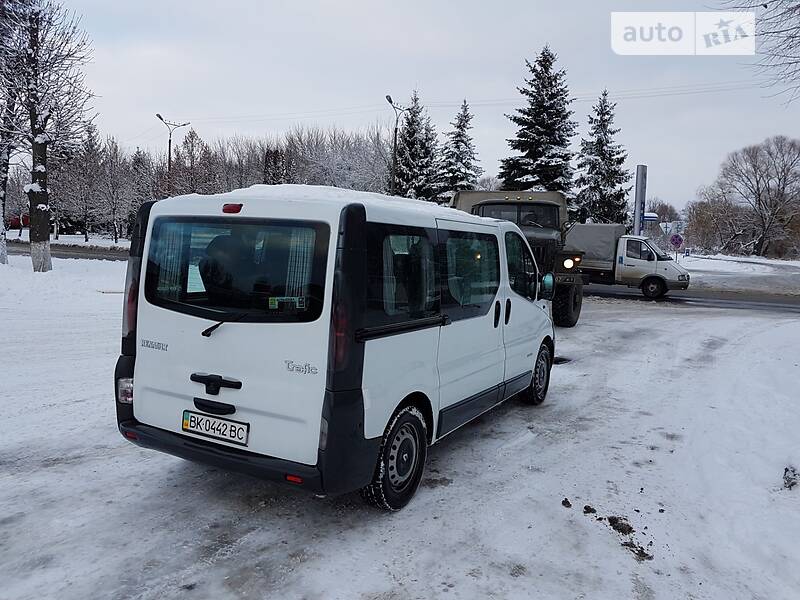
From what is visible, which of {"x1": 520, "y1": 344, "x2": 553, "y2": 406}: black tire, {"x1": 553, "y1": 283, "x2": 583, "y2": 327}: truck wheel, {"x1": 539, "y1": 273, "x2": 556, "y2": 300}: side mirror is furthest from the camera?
{"x1": 553, "y1": 283, "x2": 583, "y2": 327}: truck wheel

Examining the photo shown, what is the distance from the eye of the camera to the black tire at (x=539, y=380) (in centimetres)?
654

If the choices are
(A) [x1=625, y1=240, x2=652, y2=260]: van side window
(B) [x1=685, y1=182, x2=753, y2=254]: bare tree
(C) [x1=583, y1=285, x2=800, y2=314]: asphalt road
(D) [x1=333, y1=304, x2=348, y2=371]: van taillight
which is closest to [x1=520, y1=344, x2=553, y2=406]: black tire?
(D) [x1=333, y1=304, x2=348, y2=371]: van taillight

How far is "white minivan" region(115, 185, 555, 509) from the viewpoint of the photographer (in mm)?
3320

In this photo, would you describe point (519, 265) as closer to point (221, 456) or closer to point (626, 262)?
point (221, 456)

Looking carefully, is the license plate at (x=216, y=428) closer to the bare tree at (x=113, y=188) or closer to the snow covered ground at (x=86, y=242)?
the snow covered ground at (x=86, y=242)

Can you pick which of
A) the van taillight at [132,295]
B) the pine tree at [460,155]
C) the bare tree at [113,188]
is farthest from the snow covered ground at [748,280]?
the bare tree at [113,188]

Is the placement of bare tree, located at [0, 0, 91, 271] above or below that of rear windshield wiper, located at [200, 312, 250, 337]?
above

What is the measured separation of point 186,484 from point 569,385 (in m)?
5.28

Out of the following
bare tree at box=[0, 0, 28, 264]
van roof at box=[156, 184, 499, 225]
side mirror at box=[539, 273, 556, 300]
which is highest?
bare tree at box=[0, 0, 28, 264]

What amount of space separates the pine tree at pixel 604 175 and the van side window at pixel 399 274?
37.5m

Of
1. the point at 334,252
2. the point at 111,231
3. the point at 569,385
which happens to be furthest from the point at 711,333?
the point at 111,231

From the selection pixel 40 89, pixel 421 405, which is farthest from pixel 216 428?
pixel 40 89

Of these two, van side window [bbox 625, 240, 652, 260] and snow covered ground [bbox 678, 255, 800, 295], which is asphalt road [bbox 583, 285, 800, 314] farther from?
snow covered ground [bbox 678, 255, 800, 295]

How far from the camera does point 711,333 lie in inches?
494
